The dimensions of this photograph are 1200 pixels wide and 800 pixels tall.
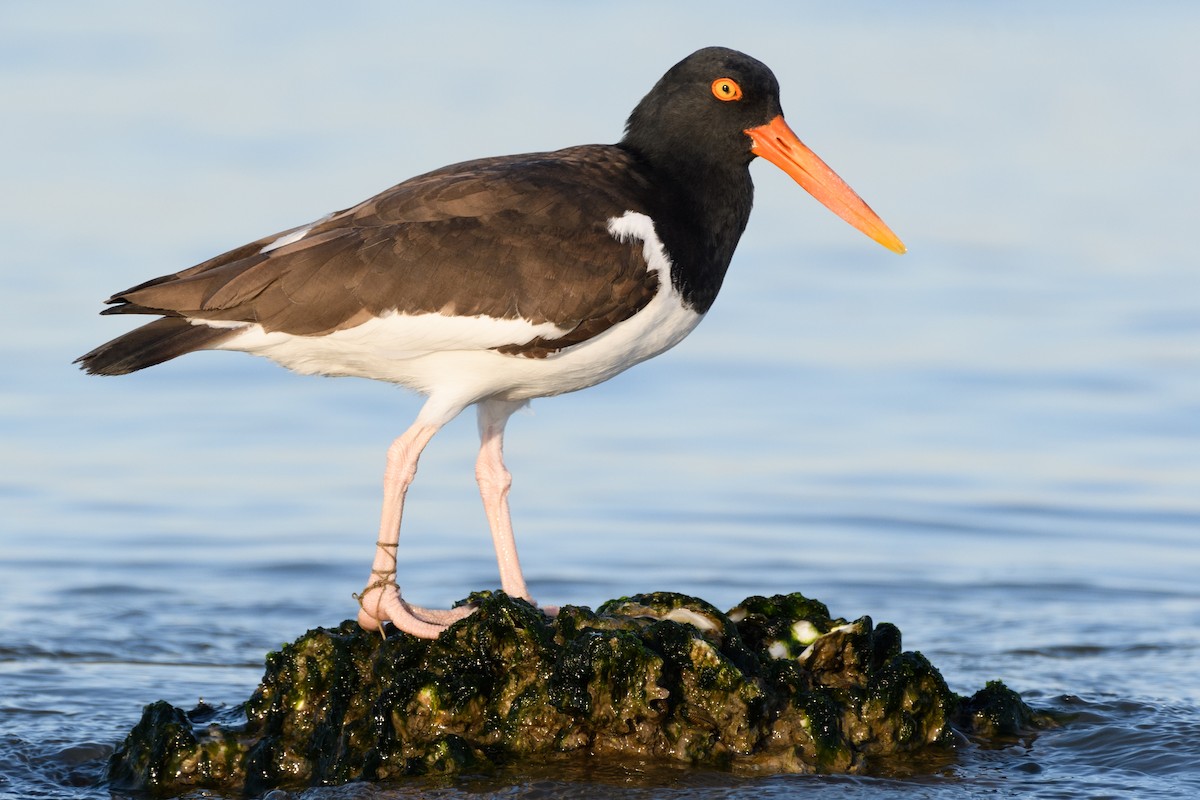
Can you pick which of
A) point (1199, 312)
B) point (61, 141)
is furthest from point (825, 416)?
point (61, 141)

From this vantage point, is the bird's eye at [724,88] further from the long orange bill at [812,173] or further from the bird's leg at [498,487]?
the bird's leg at [498,487]

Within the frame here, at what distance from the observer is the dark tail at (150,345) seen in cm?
664

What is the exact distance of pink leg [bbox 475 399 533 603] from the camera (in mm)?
7254

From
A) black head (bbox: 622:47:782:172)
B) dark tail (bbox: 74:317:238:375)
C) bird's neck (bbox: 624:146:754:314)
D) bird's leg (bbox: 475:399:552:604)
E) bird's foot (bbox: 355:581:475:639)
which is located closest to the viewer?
bird's foot (bbox: 355:581:475:639)

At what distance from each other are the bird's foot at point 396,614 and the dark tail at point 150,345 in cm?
116

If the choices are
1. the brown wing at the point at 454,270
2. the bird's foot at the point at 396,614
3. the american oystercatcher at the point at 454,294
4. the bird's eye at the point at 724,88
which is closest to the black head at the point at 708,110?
the bird's eye at the point at 724,88

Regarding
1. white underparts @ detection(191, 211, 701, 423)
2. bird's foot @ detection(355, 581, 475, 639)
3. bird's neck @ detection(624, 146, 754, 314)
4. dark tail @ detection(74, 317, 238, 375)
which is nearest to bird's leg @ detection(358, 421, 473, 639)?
bird's foot @ detection(355, 581, 475, 639)

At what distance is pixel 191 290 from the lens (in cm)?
677

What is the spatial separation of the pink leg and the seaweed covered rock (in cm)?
87

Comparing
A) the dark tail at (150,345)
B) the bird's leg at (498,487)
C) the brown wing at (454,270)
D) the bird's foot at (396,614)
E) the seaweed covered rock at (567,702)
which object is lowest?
the seaweed covered rock at (567,702)

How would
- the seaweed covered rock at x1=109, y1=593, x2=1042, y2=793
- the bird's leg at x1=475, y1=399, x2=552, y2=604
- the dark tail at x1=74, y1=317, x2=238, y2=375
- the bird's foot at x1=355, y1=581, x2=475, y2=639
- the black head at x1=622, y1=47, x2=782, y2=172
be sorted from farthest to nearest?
the black head at x1=622, y1=47, x2=782, y2=172
the bird's leg at x1=475, y1=399, x2=552, y2=604
the dark tail at x1=74, y1=317, x2=238, y2=375
the bird's foot at x1=355, y1=581, x2=475, y2=639
the seaweed covered rock at x1=109, y1=593, x2=1042, y2=793

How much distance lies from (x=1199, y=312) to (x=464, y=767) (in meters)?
11.0

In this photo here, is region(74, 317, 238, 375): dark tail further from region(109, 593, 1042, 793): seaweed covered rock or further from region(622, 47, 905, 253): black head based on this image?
region(622, 47, 905, 253): black head

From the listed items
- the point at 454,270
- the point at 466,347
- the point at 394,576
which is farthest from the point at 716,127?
the point at 394,576
